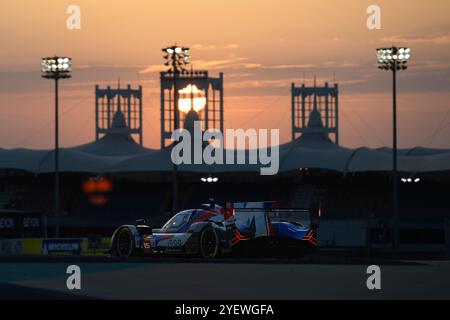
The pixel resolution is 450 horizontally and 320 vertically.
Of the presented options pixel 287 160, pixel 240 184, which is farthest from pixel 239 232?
pixel 240 184

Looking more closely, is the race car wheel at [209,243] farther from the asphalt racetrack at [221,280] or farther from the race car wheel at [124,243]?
the race car wheel at [124,243]

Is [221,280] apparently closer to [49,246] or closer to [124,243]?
[124,243]

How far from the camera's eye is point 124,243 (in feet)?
111

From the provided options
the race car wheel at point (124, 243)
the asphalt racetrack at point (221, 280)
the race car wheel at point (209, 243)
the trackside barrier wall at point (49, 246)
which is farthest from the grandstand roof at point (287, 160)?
the asphalt racetrack at point (221, 280)

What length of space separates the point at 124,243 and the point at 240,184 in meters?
72.3

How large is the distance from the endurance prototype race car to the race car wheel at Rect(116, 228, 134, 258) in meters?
1.35

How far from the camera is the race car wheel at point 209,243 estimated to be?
32062 millimetres

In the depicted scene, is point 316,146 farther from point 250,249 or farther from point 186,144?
point 250,249

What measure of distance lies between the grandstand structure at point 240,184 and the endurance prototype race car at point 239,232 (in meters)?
52.4

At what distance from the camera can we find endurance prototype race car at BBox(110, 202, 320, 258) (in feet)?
105

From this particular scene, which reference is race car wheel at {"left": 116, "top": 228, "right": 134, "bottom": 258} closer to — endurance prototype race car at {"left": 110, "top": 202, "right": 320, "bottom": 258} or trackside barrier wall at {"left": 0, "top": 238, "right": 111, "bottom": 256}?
endurance prototype race car at {"left": 110, "top": 202, "right": 320, "bottom": 258}

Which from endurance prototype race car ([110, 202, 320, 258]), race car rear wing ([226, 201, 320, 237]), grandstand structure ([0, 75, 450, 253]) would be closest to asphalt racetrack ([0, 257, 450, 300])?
endurance prototype race car ([110, 202, 320, 258])

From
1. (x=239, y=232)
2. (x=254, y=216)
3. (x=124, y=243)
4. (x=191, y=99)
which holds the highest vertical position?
(x=191, y=99)

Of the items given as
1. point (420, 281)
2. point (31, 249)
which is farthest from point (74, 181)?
point (420, 281)
